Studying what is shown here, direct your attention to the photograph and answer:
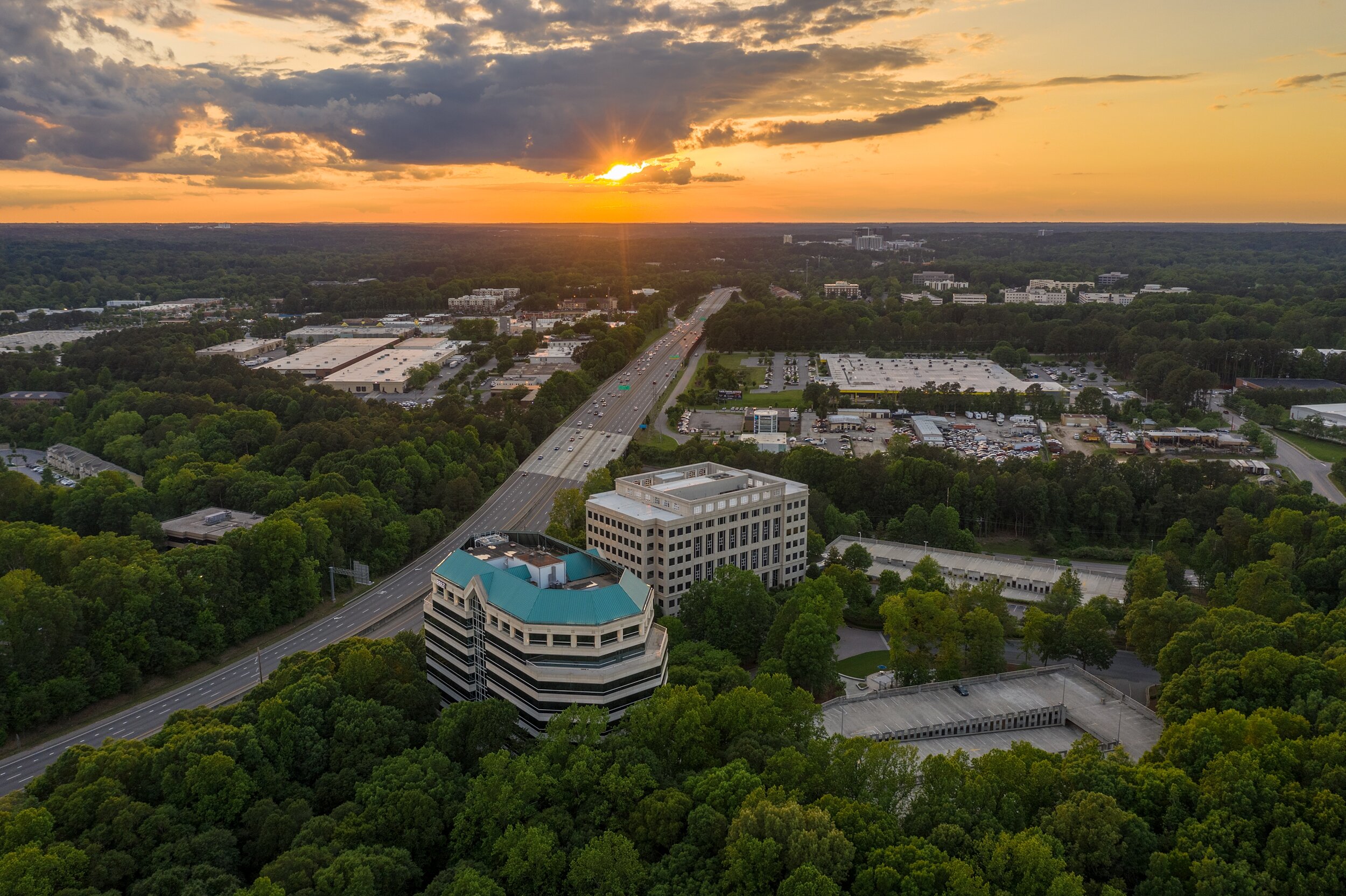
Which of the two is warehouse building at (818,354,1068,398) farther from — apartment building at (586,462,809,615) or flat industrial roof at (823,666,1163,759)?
flat industrial roof at (823,666,1163,759)

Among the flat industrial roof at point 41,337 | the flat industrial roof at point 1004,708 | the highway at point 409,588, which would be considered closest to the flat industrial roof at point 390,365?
the highway at point 409,588

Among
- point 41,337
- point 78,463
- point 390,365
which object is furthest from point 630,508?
point 41,337

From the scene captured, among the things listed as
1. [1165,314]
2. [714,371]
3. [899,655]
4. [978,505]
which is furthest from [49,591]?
[1165,314]

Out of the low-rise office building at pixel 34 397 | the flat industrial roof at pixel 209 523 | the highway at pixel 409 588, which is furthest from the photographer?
Answer: the low-rise office building at pixel 34 397

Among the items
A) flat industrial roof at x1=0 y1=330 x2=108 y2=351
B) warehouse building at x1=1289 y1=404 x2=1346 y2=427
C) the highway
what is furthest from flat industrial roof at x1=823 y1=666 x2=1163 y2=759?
flat industrial roof at x1=0 y1=330 x2=108 y2=351

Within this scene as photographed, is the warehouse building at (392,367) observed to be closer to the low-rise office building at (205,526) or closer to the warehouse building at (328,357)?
the warehouse building at (328,357)

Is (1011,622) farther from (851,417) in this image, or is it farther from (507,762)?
(851,417)

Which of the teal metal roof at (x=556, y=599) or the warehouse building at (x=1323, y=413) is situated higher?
the teal metal roof at (x=556, y=599)
